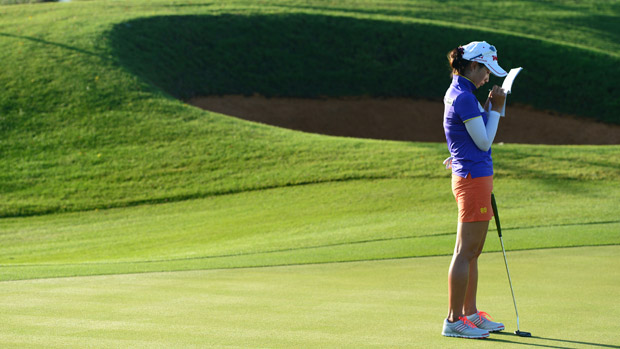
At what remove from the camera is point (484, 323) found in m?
5.30

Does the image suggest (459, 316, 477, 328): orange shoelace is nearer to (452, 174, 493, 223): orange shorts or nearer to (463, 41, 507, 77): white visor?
(452, 174, 493, 223): orange shorts

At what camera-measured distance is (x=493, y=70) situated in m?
5.38

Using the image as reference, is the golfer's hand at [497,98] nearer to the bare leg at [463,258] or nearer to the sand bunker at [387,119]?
the bare leg at [463,258]

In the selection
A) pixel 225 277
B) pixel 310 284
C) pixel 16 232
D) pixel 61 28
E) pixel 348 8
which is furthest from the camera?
pixel 348 8

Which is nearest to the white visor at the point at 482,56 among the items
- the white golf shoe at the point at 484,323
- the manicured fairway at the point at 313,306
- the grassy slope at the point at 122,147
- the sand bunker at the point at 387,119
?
the white golf shoe at the point at 484,323

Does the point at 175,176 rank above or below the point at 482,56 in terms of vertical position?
above

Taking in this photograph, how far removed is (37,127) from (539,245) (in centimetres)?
1687

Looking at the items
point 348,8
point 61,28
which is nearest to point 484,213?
point 61,28

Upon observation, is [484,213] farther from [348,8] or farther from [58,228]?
[348,8]

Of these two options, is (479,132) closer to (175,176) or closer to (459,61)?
(459,61)

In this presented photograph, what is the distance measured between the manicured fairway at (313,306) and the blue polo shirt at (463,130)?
1174 mm

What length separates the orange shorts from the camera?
5.26m

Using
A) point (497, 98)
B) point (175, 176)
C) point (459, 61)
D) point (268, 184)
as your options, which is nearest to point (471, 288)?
point (497, 98)

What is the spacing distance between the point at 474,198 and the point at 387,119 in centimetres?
2409
